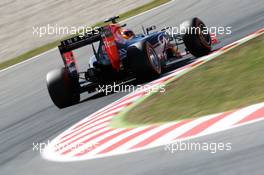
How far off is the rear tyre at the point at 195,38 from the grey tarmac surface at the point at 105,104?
115 centimetres

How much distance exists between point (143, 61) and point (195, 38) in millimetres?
1599

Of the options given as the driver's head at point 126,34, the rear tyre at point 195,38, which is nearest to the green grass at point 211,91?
the rear tyre at point 195,38

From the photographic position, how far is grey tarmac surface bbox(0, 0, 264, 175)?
7008 millimetres

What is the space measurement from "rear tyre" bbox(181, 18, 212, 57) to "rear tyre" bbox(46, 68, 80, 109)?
250cm

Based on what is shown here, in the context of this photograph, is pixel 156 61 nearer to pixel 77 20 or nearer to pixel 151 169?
pixel 151 169

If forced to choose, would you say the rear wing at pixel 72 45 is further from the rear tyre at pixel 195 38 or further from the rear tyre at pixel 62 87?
the rear tyre at pixel 195 38

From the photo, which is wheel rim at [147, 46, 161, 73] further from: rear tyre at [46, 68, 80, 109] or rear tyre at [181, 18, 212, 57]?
rear tyre at [46, 68, 80, 109]

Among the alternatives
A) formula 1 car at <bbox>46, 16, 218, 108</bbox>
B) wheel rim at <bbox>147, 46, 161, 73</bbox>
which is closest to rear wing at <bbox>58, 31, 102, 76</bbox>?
formula 1 car at <bbox>46, 16, 218, 108</bbox>

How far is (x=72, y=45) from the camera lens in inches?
577

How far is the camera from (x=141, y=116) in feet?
35.1

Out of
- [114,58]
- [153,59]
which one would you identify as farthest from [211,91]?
[114,58]

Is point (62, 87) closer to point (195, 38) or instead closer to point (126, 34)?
point (126, 34)

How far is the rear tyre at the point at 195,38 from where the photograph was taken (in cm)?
1488

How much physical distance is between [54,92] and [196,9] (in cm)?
919
